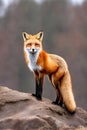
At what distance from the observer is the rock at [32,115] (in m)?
18.3

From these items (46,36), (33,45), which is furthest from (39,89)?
(46,36)

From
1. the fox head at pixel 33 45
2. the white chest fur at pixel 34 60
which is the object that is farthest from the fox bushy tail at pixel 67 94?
the fox head at pixel 33 45

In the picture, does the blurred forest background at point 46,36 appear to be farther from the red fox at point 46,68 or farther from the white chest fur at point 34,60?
the white chest fur at point 34,60

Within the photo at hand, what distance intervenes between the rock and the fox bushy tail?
167 mm

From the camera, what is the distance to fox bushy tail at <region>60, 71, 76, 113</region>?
63.6 ft

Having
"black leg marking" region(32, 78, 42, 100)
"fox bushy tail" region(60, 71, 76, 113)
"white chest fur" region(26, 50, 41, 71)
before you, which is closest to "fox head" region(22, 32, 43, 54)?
"white chest fur" region(26, 50, 41, 71)

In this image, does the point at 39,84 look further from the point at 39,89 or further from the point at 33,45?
the point at 33,45

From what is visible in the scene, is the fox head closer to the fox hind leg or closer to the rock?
Result: the fox hind leg

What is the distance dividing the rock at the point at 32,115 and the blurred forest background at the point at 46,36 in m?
27.6

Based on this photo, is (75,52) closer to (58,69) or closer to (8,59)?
(8,59)

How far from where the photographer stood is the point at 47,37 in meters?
59.4

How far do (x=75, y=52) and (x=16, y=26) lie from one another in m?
5.66

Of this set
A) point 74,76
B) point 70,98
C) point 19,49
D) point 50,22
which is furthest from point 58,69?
point 50,22

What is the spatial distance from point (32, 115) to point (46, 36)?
40.5 m
